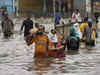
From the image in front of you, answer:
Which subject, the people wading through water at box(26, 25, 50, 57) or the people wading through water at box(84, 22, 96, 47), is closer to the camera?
the people wading through water at box(26, 25, 50, 57)

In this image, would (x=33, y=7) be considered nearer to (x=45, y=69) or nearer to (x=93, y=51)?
(x=93, y=51)

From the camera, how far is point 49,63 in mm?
16703

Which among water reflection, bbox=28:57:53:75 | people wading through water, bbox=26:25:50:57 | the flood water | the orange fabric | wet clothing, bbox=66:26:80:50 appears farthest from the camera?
wet clothing, bbox=66:26:80:50

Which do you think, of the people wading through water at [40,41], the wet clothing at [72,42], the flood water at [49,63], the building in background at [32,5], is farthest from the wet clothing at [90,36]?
the building in background at [32,5]

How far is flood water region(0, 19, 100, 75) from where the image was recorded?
14.4 meters

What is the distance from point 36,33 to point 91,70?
12.1ft

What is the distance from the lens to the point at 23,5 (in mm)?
51844

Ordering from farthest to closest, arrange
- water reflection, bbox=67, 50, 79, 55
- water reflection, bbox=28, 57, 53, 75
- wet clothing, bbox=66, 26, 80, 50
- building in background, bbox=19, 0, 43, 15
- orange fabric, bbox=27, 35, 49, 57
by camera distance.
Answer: building in background, bbox=19, 0, 43, 15, wet clothing, bbox=66, 26, 80, 50, water reflection, bbox=67, 50, 79, 55, orange fabric, bbox=27, 35, 49, 57, water reflection, bbox=28, 57, 53, 75

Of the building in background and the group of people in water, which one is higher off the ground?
the building in background

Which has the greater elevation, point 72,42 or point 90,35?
point 90,35

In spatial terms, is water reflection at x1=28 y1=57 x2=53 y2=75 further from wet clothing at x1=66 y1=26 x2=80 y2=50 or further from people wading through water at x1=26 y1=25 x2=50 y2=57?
wet clothing at x1=66 y1=26 x2=80 y2=50

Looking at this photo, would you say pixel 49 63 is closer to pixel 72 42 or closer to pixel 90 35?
pixel 72 42

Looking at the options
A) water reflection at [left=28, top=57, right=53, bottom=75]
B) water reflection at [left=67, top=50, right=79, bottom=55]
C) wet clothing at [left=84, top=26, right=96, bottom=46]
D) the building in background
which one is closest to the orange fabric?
water reflection at [left=28, top=57, right=53, bottom=75]

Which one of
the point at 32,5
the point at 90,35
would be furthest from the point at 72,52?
the point at 32,5
